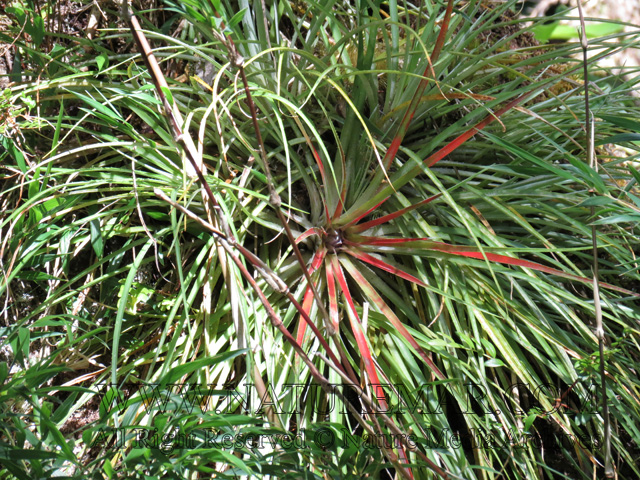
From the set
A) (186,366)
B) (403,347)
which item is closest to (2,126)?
(186,366)

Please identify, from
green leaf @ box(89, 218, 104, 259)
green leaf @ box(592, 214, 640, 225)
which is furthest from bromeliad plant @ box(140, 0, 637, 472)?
green leaf @ box(89, 218, 104, 259)

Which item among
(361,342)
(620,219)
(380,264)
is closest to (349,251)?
(380,264)

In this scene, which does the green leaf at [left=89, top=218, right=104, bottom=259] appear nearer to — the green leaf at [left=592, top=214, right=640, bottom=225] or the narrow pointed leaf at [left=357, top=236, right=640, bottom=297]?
the narrow pointed leaf at [left=357, top=236, right=640, bottom=297]

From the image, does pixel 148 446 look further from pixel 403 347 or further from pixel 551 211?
pixel 551 211

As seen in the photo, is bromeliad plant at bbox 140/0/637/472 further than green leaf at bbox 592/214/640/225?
Yes

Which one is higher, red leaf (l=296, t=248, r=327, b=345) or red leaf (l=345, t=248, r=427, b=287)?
red leaf (l=345, t=248, r=427, b=287)

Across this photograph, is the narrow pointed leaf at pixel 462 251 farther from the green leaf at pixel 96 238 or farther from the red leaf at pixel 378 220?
the green leaf at pixel 96 238

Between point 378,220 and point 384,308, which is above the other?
point 378,220

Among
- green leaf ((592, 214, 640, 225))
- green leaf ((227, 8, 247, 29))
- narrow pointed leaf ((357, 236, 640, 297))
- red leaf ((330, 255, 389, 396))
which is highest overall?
green leaf ((227, 8, 247, 29))

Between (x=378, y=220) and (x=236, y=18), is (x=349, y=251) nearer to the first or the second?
(x=378, y=220)

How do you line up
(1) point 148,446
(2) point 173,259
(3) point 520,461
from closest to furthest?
(1) point 148,446
(3) point 520,461
(2) point 173,259

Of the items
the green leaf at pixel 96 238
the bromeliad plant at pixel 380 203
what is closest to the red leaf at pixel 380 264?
the bromeliad plant at pixel 380 203
